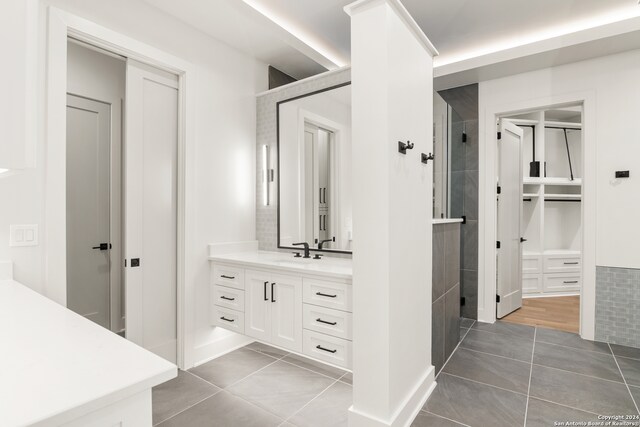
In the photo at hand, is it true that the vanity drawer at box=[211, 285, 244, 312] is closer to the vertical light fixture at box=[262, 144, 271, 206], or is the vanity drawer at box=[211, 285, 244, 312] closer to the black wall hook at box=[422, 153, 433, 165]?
the vertical light fixture at box=[262, 144, 271, 206]

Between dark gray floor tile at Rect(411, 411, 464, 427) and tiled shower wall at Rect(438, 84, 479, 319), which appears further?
tiled shower wall at Rect(438, 84, 479, 319)

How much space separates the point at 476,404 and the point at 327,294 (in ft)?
3.87

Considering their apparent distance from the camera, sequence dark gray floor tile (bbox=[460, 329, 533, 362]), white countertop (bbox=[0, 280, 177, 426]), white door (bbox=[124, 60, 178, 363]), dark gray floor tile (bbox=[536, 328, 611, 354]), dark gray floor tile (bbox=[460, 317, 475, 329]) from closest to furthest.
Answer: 1. white countertop (bbox=[0, 280, 177, 426])
2. white door (bbox=[124, 60, 178, 363])
3. dark gray floor tile (bbox=[460, 329, 533, 362])
4. dark gray floor tile (bbox=[536, 328, 611, 354])
5. dark gray floor tile (bbox=[460, 317, 475, 329])

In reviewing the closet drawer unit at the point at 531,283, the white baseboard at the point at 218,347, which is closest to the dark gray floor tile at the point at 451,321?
the white baseboard at the point at 218,347

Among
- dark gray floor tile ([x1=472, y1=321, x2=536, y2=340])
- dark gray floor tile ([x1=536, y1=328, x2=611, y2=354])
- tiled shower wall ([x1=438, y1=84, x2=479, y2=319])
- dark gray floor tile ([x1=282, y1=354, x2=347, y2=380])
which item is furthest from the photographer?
tiled shower wall ([x1=438, y1=84, x2=479, y2=319])

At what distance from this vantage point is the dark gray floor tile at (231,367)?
2.51 metres

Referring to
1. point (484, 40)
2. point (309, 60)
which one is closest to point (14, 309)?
point (309, 60)

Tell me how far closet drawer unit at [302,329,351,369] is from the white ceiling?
2.50 metres

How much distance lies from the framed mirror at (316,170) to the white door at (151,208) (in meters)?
0.97

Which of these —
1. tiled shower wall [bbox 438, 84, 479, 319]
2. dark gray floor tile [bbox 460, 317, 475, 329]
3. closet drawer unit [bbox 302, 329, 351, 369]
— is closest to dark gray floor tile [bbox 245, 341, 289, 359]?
closet drawer unit [bbox 302, 329, 351, 369]

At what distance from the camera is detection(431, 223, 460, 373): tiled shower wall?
8.16 feet

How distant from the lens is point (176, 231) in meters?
2.74

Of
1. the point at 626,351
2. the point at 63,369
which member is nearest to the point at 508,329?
the point at 626,351

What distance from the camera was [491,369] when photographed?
2574 millimetres
